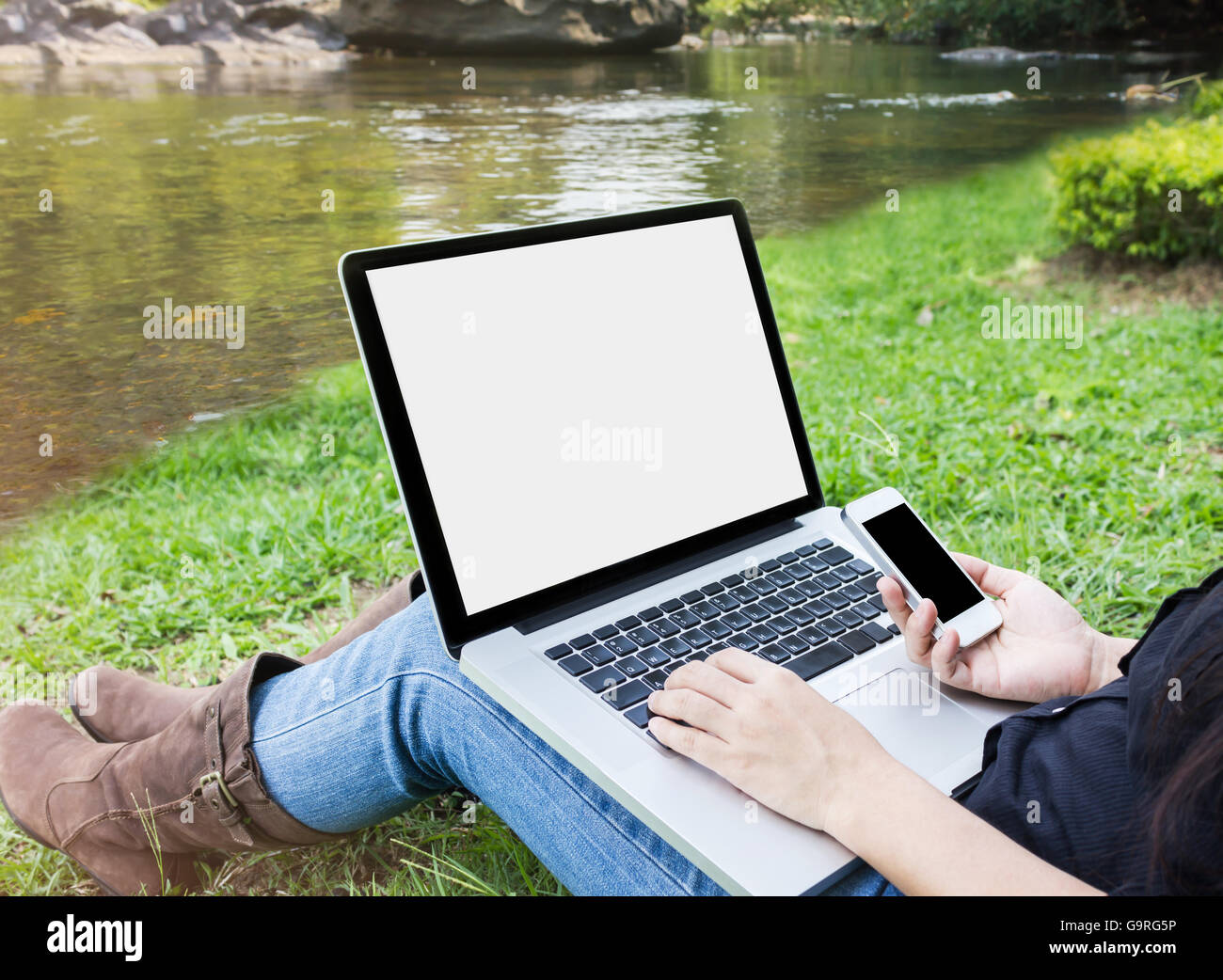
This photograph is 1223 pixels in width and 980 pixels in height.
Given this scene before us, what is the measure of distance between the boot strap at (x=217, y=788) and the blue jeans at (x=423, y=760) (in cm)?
4

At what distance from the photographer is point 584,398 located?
0.97 meters

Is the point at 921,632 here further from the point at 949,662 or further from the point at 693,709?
the point at 693,709

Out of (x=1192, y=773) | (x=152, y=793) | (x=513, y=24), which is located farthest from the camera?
(x=513, y=24)

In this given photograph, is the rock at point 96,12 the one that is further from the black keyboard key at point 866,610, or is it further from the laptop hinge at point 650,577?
the black keyboard key at point 866,610

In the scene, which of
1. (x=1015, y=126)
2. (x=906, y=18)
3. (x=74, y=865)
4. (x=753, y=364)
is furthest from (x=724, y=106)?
(x=74, y=865)

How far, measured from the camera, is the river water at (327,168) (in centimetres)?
309

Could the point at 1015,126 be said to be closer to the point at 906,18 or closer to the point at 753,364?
the point at 906,18

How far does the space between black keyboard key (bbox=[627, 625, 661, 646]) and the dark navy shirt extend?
0.97 ft

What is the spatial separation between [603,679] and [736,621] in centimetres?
18

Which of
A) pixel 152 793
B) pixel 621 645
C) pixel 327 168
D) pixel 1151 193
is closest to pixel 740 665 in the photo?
pixel 621 645

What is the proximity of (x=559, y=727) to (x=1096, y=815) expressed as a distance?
404 millimetres

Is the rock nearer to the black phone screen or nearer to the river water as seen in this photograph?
Answer: the river water

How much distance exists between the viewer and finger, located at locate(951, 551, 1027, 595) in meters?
1.01

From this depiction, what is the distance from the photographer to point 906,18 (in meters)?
5.07
